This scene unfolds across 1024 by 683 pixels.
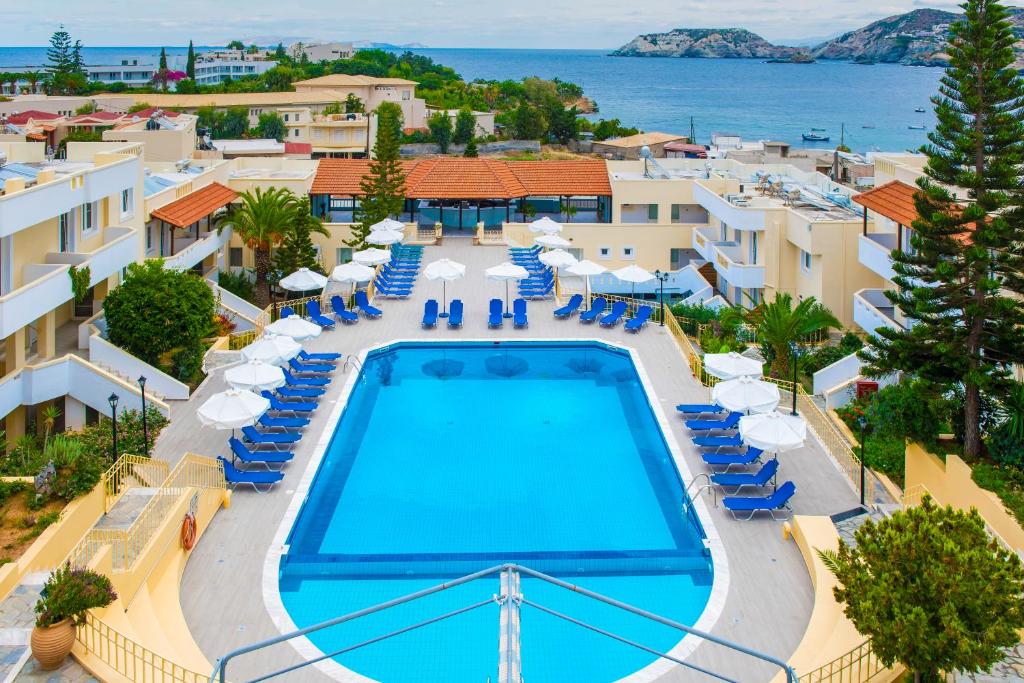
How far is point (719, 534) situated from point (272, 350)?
11306mm

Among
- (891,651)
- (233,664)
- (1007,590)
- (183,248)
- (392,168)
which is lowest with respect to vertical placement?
(233,664)

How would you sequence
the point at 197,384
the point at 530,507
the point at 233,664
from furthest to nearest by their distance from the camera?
the point at 197,384 → the point at 530,507 → the point at 233,664

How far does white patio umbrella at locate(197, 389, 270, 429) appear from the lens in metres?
19.8

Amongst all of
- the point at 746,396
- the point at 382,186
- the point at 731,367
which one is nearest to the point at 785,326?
the point at 731,367

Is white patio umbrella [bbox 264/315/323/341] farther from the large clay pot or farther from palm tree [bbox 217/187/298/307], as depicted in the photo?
the large clay pot

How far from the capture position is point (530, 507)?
62.5 ft

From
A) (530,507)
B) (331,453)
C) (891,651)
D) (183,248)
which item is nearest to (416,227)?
(183,248)

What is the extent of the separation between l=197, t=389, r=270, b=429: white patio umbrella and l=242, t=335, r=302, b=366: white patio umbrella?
271 cm

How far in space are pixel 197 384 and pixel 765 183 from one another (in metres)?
24.1

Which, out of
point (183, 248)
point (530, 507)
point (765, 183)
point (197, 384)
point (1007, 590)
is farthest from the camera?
point (765, 183)

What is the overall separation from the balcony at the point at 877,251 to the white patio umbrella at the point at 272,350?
14.9m

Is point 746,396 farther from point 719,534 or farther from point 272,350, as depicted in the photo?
point 272,350

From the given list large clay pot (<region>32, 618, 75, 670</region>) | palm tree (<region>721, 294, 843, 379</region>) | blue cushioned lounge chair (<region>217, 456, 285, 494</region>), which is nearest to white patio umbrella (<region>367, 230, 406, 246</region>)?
palm tree (<region>721, 294, 843, 379</region>)

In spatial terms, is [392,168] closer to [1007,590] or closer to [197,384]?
[197,384]
